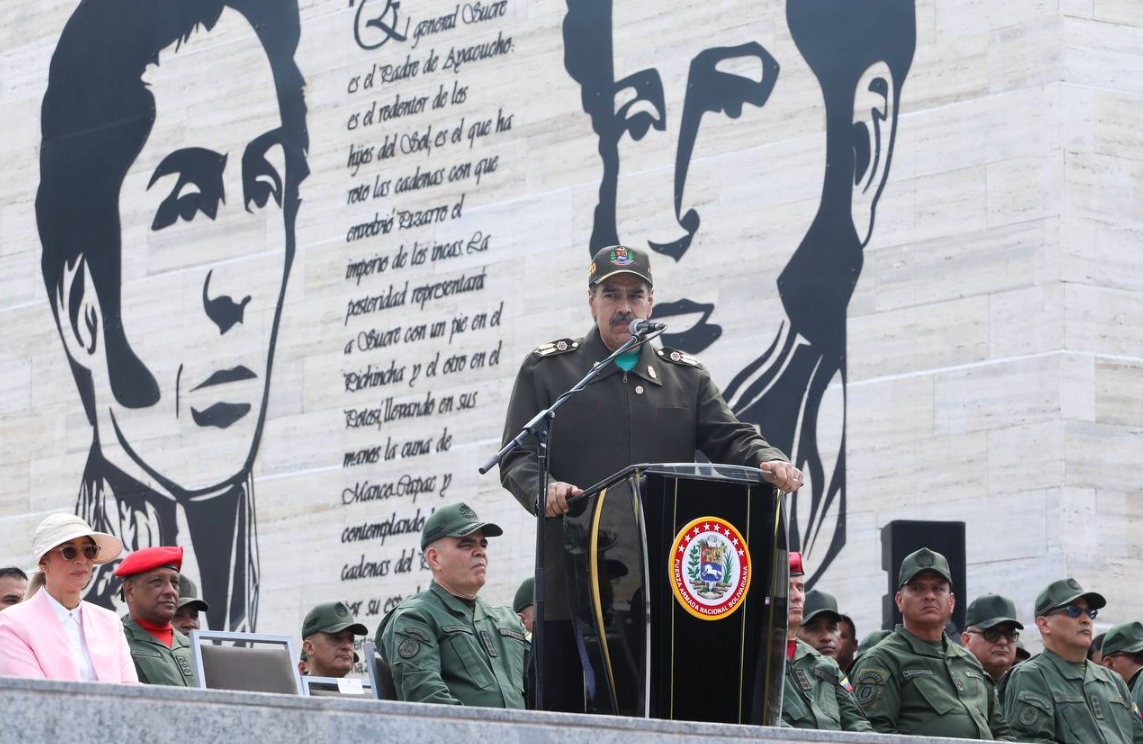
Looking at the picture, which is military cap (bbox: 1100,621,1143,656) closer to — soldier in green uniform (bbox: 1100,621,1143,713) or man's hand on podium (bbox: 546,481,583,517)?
soldier in green uniform (bbox: 1100,621,1143,713)

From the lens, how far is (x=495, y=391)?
43.0 feet

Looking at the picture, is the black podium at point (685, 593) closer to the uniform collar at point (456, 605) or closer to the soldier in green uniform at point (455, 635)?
the soldier in green uniform at point (455, 635)

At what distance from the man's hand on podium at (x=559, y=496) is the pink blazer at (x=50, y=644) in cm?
134

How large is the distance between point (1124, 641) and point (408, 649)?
12.9 feet

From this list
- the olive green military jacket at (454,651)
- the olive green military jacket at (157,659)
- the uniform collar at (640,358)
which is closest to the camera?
the uniform collar at (640,358)

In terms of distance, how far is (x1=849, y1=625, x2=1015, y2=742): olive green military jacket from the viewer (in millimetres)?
7336

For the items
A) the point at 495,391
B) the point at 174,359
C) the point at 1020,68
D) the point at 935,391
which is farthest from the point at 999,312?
the point at 174,359

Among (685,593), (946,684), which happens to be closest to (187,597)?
(946,684)

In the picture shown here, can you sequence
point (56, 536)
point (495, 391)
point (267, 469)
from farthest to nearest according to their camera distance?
point (267, 469) < point (495, 391) < point (56, 536)

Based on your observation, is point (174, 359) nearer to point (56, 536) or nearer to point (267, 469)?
point (267, 469)

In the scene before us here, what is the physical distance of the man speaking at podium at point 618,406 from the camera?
6039mm

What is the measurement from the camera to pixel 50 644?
5.89 meters

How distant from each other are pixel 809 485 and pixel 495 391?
7.60 feet

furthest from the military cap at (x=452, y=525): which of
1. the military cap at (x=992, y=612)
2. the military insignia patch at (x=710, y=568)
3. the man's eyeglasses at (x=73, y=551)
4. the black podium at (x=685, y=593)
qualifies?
the military cap at (x=992, y=612)
